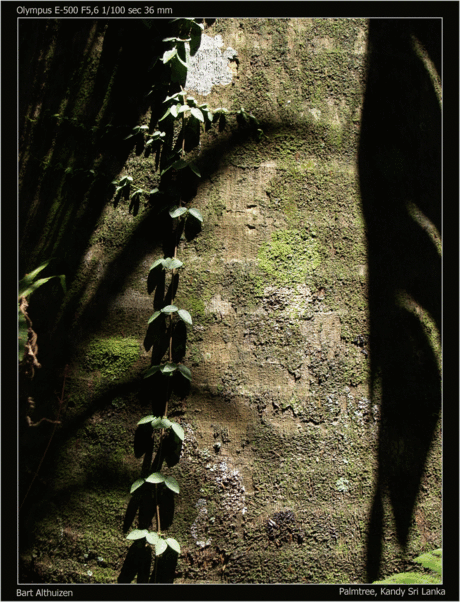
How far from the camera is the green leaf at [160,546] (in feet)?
4.36

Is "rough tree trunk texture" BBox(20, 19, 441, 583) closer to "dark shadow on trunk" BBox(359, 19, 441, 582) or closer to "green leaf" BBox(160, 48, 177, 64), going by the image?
"dark shadow on trunk" BBox(359, 19, 441, 582)

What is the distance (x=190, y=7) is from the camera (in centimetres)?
159

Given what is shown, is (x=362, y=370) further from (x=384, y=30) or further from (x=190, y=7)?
(x=190, y=7)

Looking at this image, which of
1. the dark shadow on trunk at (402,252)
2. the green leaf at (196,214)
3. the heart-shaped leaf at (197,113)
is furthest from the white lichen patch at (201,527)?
the heart-shaped leaf at (197,113)

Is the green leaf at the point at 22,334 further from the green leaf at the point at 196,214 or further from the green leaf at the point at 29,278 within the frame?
the green leaf at the point at 196,214

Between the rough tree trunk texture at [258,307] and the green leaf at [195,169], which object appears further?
the green leaf at [195,169]

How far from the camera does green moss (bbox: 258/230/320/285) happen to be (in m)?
1.48

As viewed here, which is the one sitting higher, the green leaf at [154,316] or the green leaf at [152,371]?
the green leaf at [154,316]

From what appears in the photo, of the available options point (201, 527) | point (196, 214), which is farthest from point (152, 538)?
point (196, 214)

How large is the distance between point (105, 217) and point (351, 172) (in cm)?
99

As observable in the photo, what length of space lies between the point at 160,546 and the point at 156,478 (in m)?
0.22

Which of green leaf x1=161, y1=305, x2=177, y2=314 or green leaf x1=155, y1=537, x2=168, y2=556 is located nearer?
green leaf x1=155, y1=537, x2=168, y2=556

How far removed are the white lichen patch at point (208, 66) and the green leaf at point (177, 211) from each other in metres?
0.49

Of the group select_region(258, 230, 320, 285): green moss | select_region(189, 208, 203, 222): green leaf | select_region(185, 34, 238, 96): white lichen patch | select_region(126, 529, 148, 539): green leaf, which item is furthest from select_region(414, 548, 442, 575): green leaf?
select_region(185, 34, 238, 96): white lichen patch
